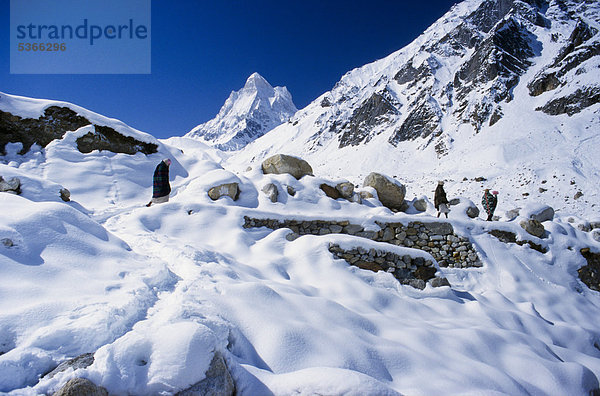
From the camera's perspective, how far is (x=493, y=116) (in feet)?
96.8

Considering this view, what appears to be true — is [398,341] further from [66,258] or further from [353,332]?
[66,258]

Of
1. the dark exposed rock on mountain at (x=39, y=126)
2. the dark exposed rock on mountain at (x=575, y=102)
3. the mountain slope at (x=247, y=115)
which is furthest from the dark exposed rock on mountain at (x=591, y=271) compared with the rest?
the mountain slope at (x=247, y=115)

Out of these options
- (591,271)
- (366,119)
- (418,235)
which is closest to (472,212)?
(591,271)

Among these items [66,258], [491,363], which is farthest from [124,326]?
[491,363]

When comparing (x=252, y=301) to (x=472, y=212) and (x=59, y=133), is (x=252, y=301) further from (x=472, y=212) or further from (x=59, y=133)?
(x=59, y=133)

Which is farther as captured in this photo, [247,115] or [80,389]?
[247,115]

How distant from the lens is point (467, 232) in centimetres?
695

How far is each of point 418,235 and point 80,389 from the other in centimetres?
686

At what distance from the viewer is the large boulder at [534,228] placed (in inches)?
293

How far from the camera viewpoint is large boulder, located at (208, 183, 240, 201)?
24.1ft

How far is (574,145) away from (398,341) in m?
24.7

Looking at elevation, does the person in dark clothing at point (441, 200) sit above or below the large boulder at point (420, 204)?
above

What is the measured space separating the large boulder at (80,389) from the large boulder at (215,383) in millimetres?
380

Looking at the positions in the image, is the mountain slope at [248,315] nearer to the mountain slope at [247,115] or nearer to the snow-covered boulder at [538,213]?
the snow-covered boulder at [538,213]
